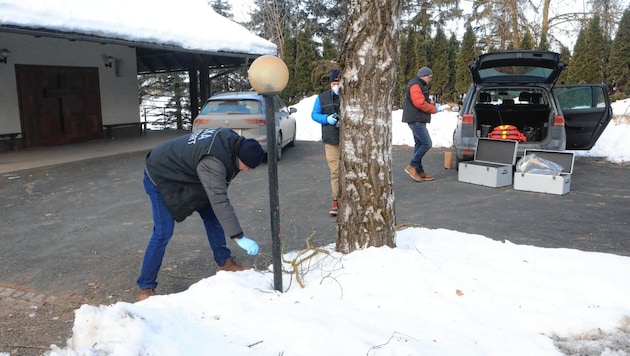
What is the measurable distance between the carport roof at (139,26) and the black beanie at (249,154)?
7.38m

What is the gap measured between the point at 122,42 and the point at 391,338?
9787mm

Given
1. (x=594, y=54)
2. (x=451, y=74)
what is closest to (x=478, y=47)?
(x=451, y=74)

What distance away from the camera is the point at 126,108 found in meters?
15.7

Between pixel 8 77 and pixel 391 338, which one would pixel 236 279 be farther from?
pixel 8 77

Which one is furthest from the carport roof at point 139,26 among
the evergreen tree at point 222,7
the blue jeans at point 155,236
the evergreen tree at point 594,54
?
the evergreen tree at point 222,7

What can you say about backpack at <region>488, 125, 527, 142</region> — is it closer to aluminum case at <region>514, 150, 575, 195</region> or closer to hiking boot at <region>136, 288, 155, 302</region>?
aluminum case at <region>514, 150, 575, 195</region>

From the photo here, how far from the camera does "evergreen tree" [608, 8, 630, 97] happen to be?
1689cm

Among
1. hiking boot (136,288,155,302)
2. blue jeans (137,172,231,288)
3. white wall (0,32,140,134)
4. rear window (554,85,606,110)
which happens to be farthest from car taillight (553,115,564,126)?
white wall (0,32,140,134)

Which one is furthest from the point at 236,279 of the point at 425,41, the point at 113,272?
the point at 425,41

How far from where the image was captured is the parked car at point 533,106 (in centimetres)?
762

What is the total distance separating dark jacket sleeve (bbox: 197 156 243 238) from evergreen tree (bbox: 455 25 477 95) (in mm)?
17220

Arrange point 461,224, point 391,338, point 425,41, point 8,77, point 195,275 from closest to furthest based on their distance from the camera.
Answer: point 391,338, point 195,275, point 461,224, point 8,77, point 425,41

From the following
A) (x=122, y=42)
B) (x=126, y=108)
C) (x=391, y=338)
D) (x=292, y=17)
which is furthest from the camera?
(x=292, y=17)

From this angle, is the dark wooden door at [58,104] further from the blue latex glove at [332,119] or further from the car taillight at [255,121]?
the blue latex glove at [332,119]
